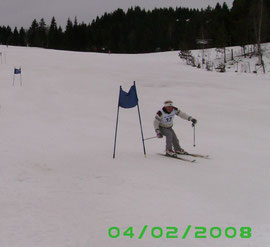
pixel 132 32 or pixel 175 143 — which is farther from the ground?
pixel 132 32

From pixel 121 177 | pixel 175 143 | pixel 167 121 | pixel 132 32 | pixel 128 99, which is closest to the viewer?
pixel 121 177

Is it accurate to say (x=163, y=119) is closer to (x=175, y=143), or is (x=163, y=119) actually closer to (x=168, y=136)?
(x=168, y=136)

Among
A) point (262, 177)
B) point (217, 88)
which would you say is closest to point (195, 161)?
point (262, 177)

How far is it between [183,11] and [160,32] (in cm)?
2590

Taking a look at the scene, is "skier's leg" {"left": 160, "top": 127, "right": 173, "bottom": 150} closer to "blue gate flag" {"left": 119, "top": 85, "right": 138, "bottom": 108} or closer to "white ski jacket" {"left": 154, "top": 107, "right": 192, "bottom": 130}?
"white ski jacket" {"left": 154, "top": 107, "right": 192, "bottom": 130}

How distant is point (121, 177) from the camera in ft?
18.4

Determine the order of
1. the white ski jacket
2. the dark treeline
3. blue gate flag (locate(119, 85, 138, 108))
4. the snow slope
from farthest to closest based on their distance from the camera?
the dark treeline < the white ski jacket < blue gate flag (locate(119, 85, 138, 108)) < the snow slope

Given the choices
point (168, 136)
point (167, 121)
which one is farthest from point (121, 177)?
point (167, 121)

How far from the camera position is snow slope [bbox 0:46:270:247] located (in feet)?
11.7

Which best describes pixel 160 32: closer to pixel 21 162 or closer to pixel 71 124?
pixel 71 124

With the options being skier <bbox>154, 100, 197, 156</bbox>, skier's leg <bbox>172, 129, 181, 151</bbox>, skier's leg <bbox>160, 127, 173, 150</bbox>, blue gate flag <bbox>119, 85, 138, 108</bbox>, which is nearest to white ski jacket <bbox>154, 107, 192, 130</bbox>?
skier <bbox>154, 100, 197, 156</bbox>

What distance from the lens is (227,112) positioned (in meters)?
14.1

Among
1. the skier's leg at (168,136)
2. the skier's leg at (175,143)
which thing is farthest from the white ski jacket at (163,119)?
the skier's leg at (175,143)

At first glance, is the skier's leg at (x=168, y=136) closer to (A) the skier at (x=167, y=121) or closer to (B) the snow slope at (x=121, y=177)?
(A) the skier at (x=167, y=121)
